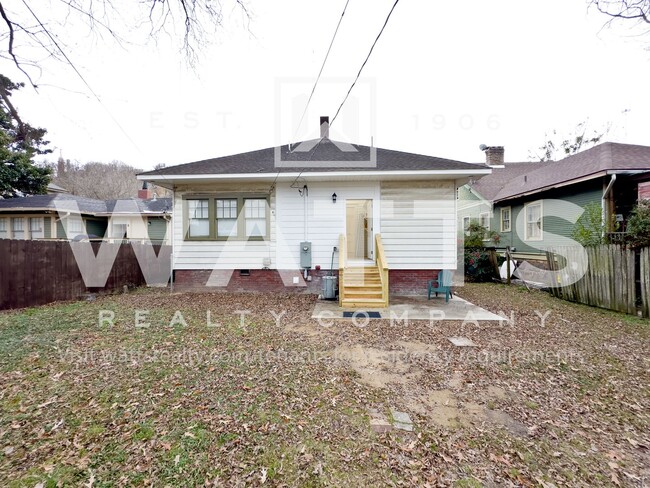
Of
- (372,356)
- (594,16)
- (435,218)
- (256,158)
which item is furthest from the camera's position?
(256,158)

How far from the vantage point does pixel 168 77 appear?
4.44 meters

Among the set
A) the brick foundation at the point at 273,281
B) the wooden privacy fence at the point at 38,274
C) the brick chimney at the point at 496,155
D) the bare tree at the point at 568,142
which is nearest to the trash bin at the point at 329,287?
the brick foundation at the point at 273,281

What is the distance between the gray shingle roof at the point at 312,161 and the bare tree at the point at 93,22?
4.51m

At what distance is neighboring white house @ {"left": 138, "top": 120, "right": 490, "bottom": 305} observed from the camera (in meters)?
8.46

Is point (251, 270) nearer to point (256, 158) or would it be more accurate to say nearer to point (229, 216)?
point (229, 216)

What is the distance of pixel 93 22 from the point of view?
3555mm

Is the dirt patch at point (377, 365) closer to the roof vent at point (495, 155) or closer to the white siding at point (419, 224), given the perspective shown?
the white siding at point (419, 224)

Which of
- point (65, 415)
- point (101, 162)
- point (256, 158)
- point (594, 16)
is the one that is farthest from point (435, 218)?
point (101, 162)

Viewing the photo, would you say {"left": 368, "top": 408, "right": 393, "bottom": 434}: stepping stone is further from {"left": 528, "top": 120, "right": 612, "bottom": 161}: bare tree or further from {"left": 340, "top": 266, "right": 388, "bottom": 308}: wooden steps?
{"left": 528, "top": 120, "right": 612, "bottom": 161}: bare tree

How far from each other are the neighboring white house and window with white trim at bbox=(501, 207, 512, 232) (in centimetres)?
695

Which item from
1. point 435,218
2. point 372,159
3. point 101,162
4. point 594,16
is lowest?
point 435,218

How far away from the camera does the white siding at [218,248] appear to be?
28.9ft

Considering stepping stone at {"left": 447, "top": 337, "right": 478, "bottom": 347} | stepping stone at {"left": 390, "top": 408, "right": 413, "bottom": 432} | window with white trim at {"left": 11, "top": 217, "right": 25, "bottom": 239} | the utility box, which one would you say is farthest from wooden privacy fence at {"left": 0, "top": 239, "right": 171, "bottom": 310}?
window with white trim at {"left": 11, "top": 217, "right": 25, "bottom": 239}

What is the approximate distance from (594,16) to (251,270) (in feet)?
33.2
